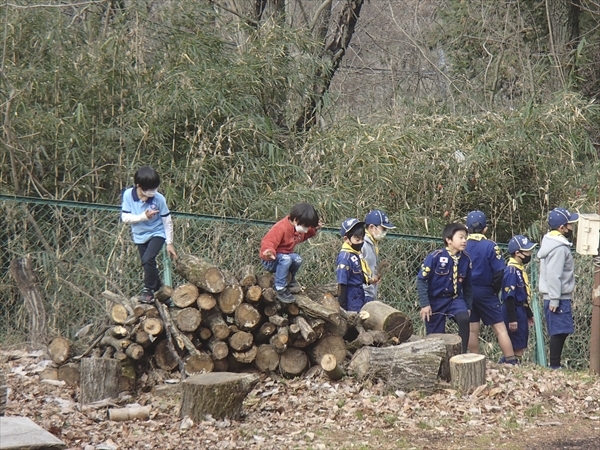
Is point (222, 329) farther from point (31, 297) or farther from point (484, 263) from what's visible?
point (484, 263)

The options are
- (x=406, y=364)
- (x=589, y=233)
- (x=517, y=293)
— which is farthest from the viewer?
(x=517, y=293)

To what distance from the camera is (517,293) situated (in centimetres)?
948

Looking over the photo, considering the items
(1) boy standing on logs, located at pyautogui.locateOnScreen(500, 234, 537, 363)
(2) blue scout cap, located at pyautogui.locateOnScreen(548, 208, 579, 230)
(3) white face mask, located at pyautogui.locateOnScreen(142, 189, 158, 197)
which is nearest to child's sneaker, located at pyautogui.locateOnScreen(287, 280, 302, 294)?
(3) white face mask, located at pyautogui.locateOnScreen(142, 189, 158, 197)

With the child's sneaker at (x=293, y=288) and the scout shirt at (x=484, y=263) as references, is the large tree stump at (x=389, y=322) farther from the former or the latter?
the scout shirt at (x=484, y=263)

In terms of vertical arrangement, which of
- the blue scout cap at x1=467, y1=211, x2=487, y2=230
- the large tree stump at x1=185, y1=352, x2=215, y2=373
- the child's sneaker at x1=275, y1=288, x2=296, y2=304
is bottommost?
the large tree stump at x1=185, y1=352, x2=215, y2=373

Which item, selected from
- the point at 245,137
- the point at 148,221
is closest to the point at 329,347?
the point at 148,221

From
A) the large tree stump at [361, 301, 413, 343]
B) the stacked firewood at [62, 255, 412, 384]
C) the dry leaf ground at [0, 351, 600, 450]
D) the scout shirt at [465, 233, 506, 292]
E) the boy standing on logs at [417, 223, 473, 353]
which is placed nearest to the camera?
the dry leaf ground at [0, 351, 600, 450]

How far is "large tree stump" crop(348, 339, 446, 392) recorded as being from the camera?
7.52m

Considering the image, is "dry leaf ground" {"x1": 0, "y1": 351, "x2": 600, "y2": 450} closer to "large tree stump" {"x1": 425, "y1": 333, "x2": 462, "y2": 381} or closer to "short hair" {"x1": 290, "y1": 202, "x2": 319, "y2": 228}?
"large tree stump" {"x1": 425, "y1": 333, "x2": 462, "y2": 381}

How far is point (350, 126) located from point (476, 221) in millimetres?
3644

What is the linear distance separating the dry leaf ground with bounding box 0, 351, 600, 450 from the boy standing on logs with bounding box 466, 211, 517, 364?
1097 millimetres

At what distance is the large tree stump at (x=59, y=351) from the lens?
7855 millimetres

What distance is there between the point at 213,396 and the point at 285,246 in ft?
5.26

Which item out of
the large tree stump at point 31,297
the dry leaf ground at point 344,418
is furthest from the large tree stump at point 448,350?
the large tree stump at point 31,297
